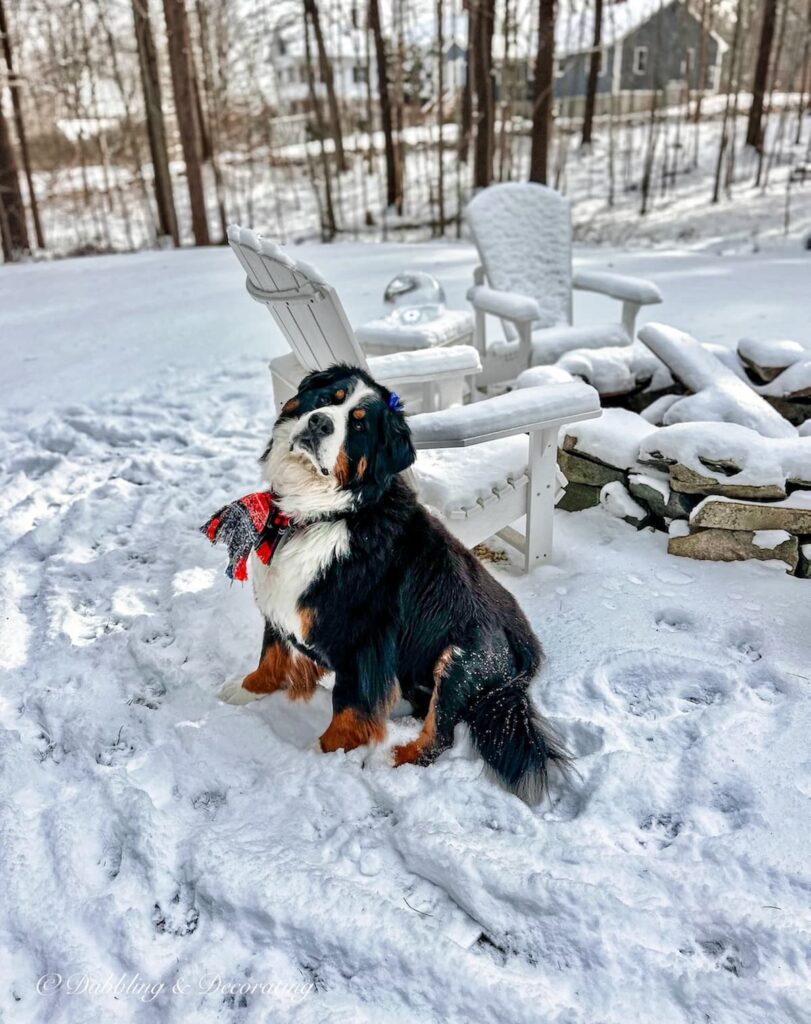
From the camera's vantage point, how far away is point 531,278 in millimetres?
4438

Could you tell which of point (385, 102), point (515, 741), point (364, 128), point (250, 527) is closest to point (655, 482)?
point (515, 741)

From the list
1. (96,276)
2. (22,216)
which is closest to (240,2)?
(22,216)

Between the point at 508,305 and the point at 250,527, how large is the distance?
7.68ft

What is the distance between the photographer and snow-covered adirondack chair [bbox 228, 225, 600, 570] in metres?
2.10

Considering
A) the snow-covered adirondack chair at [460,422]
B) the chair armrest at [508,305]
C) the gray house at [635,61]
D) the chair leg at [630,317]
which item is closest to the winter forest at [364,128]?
the gray house at [635,61]

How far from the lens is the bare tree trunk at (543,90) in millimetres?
9016

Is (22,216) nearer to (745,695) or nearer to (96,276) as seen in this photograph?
(96,276)

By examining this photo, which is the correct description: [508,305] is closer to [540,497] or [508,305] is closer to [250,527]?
[540,497]

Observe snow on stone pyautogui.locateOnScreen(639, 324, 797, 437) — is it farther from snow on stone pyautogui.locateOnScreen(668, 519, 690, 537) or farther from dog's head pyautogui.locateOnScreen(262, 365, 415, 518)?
dog's head pyautogui.locateOnScreen(262, 365, 415, 518)

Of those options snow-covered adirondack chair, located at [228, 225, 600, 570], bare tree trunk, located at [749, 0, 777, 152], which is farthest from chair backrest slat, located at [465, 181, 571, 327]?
bare tree trunk, located at [749, 0, 777, 152]

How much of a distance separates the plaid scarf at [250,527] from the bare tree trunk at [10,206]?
10.6 meters

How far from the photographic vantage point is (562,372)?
10.2 ft

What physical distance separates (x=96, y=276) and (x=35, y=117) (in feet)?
51.0

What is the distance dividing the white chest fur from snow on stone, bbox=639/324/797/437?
1.87 metres
